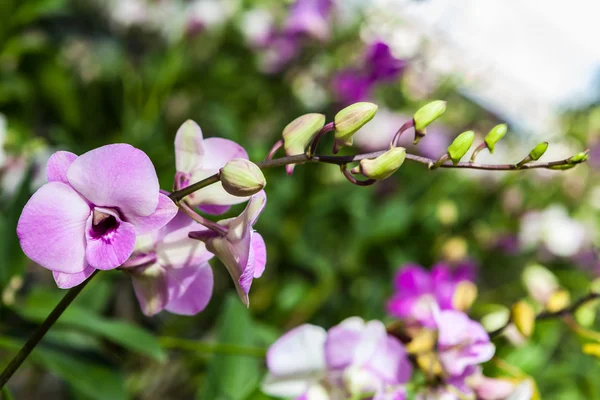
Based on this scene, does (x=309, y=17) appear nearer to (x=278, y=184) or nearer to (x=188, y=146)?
(x=278, y=184)

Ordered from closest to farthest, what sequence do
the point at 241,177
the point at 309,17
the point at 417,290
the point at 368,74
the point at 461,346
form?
1. the point at 241,177
2. the point at 461,346
3. the point at 417,290
4. the point at 368,74
5. the point at 309,17

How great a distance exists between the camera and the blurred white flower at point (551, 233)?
1.12 m

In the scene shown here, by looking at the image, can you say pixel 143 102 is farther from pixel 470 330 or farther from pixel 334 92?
pixel 470 330

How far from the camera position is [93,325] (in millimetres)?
464

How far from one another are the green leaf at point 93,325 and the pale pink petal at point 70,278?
0.22m

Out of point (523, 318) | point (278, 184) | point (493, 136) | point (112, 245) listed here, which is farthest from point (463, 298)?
point (278, 184)

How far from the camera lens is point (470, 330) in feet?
1.19

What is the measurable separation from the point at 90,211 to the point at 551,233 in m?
1.08

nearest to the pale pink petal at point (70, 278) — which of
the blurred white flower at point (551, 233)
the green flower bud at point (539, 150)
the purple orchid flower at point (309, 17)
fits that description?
the green flower bud at point (539, 150)

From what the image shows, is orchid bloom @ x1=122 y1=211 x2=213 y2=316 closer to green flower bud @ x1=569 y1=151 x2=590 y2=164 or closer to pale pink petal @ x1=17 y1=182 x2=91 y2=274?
pale pink petal @ x1=17 y1=182 x2=91 y2=274

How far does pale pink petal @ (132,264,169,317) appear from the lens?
0.28m

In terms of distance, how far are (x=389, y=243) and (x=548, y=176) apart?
62 centimetres

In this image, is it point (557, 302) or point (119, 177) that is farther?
point (557, 302)

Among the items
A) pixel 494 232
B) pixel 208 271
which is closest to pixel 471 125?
pixel 494 232
